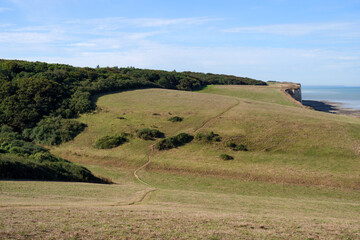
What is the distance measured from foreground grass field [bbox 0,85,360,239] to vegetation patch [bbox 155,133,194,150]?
39.8 inches

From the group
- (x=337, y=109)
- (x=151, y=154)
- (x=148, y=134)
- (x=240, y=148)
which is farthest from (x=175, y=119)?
(x=337, y=109)

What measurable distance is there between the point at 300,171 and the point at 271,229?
19.8m

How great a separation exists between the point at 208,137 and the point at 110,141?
1296 cm

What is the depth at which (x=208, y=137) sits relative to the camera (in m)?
38.0

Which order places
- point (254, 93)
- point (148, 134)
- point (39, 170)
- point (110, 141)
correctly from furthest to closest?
1. point (254, 93)
2. point (148, 134)
3. point (110, 141)
4. point (39, 170)

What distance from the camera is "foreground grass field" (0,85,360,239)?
1160cm

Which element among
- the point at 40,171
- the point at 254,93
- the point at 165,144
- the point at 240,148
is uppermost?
the point at 254,93

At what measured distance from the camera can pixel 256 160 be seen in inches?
1307

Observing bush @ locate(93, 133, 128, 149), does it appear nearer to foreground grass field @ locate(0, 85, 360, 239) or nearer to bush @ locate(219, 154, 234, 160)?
foreground grass field @ locate(0, 85, 360, 239)

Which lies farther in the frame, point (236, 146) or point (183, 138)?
point (183, 138)

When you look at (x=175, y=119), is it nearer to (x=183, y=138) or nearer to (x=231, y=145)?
(x=183, y=138)

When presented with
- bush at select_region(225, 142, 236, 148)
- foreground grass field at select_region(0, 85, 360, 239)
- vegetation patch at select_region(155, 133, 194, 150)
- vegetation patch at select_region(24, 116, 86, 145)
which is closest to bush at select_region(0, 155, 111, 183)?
foreground grass field at select_region(0, 85, 360, 239)

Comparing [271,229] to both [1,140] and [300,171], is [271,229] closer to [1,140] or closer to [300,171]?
[300,171]

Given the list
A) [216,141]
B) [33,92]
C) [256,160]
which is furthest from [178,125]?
[33,92]
